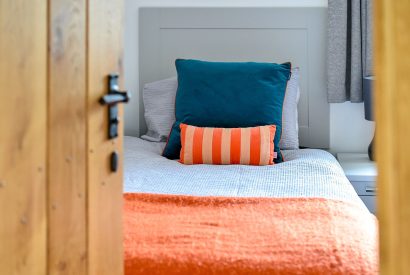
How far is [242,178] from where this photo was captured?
271 cm

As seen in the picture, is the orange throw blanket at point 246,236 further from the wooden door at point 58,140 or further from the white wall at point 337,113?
the white wall at point 337,113

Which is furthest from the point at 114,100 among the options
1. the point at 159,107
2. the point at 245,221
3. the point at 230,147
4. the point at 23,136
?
the point at 159,107

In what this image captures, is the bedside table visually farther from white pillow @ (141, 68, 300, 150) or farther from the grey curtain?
the grey curtain

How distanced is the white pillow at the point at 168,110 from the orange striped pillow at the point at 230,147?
11.9 inches

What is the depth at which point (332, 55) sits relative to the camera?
144 inches

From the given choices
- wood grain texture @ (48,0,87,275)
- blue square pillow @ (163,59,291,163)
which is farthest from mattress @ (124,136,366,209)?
wood grain texture @ (48,0,87,275)

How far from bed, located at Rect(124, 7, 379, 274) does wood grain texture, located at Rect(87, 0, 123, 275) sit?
196 mm

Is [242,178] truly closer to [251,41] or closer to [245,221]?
[245,221]

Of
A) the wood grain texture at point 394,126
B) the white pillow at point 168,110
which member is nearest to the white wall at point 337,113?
the white pillow at point 168,110

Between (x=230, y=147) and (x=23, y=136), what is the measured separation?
1.90 meters

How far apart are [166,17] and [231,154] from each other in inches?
45.6

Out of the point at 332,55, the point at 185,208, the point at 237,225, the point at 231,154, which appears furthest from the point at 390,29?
the point at 332,55

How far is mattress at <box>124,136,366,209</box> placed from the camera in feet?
8.04

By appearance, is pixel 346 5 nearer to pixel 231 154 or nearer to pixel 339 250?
pixel 231 154
